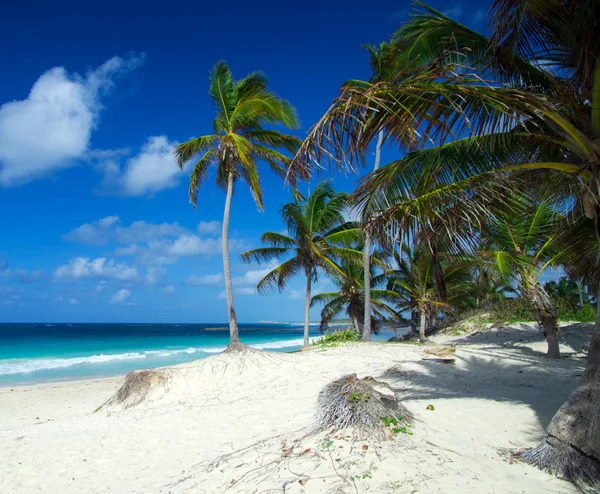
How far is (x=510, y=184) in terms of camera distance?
4.75 metres

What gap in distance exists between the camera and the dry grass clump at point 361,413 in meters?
4.56

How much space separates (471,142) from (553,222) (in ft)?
16.1

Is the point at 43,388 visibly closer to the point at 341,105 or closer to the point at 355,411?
the point at 355,411

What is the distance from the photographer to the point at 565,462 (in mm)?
3705

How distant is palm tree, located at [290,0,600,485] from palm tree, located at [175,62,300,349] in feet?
23.6

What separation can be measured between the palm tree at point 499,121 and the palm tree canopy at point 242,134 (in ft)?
23.6

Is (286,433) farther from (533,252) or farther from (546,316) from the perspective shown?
(546,316)

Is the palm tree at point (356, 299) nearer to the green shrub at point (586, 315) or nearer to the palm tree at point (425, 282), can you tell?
the palm tree at point (425, 282)

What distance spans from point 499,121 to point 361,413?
3565 millimetres

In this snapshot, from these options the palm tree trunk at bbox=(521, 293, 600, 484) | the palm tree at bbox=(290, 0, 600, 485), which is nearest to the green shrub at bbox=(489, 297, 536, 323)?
the palm tree at bbox=(290, 0, 600, 485)

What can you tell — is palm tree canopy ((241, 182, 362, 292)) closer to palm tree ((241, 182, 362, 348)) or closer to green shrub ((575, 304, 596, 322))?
palm tree ((241, 182, 362, 348))

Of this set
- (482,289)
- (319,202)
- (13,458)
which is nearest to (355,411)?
(13,458)

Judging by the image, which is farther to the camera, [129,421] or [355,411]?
[129,421]

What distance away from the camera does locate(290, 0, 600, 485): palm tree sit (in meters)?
3.66
